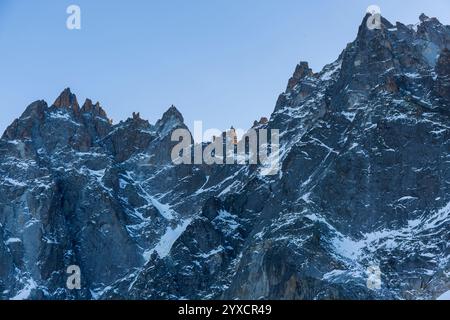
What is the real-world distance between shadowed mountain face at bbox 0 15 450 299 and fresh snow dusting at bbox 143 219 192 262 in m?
0.35

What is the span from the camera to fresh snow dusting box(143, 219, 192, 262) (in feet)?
609

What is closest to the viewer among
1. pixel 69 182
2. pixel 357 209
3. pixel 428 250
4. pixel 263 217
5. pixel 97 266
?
pixel 428 250

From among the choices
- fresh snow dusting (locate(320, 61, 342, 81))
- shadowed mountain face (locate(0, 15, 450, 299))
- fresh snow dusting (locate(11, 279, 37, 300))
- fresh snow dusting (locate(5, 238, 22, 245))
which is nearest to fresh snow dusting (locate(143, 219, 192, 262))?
shadowed mountain face (locate(0, 15, 450, 299))

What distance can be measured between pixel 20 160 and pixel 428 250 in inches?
3744

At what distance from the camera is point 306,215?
14650 cm

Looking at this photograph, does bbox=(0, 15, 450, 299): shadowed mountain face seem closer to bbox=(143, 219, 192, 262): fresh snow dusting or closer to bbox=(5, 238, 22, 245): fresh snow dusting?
bbox=(5, 238, 22, 245): fresh snow dusting

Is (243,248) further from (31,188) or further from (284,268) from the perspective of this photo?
(31,188)

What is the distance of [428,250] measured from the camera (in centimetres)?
13338

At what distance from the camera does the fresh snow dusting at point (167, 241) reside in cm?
18575

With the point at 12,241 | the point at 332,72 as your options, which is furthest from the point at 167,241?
the point at 332,72

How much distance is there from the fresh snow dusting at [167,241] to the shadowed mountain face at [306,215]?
354mm

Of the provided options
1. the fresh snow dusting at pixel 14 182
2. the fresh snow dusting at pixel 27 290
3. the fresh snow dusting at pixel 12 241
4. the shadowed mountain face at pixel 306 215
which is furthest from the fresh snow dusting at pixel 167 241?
the fresh snow dusting at pixel 14 182

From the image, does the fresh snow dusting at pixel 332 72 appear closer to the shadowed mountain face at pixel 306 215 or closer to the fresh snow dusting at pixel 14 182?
the shadowed mountain face at pixel 306 215
